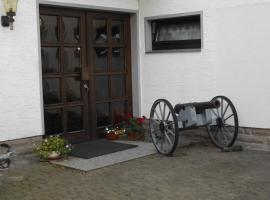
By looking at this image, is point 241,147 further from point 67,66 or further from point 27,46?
point 27,46

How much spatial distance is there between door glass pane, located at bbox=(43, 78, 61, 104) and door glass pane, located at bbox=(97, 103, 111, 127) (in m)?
0.98

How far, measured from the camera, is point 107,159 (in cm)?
732

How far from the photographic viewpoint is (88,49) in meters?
8.67

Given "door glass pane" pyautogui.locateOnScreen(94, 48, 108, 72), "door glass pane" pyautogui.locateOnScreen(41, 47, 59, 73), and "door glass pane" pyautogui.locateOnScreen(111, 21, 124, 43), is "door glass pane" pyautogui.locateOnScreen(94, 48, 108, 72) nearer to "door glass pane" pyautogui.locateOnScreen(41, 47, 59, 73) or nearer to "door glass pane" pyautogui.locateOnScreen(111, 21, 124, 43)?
"door glass pane" pyautogui.locateOnScreen(111, 21, 124, 43)

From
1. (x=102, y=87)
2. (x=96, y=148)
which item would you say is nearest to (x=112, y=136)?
(x=96, y=148)

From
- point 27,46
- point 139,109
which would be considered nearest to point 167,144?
point 139,109

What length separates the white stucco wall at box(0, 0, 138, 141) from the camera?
283 inches

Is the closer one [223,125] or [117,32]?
[223,125]

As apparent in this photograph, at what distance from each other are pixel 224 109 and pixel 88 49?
2669 millimetres

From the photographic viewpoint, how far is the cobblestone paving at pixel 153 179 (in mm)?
5555

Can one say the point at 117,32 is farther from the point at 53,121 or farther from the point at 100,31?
the point at 53,121

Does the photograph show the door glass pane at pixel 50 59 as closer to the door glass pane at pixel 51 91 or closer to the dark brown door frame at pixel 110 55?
the door glass pane at pixel 51 91

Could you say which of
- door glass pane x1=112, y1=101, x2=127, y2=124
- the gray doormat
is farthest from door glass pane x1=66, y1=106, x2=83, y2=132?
door glass pane x1=112, y1=101, x2=127, y2=124

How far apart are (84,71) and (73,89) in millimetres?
383
